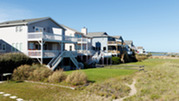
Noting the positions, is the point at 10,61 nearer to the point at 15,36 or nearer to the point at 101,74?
the point at 15,36

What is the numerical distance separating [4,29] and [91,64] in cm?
1782

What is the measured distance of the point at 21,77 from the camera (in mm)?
17359

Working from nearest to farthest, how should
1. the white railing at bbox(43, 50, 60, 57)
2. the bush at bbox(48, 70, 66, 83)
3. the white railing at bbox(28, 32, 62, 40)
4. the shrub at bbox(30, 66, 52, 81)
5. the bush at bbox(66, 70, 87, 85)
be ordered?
the bush at bbox(66, 70, 87, 85) < the bush at bbox(48, 70, 66, 83) < the shrub at bbox(30, 66, 52, 81) < the white railing at bbox(28, 32, 62, 40) < the white railing at bbox(43, 50, 60, 57)

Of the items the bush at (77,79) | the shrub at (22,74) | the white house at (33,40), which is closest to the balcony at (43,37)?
the white house at (33,40)

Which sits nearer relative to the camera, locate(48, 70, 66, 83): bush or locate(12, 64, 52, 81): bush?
locate(48, 70, 66, 83): bush

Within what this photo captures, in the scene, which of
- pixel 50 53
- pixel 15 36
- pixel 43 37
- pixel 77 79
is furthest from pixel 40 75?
pixel 15 36

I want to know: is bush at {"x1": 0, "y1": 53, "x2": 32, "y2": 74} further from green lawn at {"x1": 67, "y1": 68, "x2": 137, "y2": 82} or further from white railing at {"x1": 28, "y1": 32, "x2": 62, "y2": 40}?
green lawn at {"x1": 67, "y1": 68, "x2": 137, "y2": 82}

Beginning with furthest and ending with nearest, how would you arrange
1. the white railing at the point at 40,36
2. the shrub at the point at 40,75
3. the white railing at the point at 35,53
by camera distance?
the white railing at the point at 40,36 < the white railing at the point at 35,53 < the shrub at the point at 40,75

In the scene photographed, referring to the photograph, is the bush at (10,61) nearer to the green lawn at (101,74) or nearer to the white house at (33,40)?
the white house at (33,40)

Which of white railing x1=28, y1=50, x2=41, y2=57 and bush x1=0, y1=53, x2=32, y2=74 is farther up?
white railing x1=28, y1=50, x2=41, y2=57

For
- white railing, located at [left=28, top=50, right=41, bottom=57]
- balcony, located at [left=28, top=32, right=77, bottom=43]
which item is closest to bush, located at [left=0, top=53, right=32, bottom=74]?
white railing, located at [left=28, top=50, right=41, bottom=57]

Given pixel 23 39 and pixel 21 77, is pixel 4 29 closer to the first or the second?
pixel 23 39

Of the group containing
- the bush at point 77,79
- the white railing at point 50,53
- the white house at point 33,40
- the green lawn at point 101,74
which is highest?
the white house at point 33,40

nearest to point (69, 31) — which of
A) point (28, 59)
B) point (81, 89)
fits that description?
point (28, 59)
